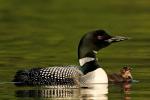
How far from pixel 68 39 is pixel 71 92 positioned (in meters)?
10.3

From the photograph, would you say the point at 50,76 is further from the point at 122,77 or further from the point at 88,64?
the point at 122,77

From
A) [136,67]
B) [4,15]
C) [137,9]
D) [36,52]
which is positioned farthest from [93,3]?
[136,67]

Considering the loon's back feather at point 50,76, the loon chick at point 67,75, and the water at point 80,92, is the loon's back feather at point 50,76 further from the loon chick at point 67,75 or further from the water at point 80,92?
the water at point 80,92

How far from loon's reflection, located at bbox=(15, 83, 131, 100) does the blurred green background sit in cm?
105

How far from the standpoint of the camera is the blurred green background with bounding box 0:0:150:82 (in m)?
22.2

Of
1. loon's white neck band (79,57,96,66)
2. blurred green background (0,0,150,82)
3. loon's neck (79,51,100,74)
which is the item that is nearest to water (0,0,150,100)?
blurred green background (0,0,150,82)

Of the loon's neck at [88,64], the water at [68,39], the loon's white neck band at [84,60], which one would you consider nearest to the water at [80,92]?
the water at [68,39]

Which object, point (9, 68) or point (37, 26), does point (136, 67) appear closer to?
point (9, 68)

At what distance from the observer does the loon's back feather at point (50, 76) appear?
1917cm

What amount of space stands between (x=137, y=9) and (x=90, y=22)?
5586 mm

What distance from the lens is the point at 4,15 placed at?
36.8 metres

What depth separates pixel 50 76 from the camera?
63.1 ft

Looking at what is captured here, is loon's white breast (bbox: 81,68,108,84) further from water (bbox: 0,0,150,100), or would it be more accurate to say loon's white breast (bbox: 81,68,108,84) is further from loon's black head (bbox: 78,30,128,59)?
loon's black head (bbox: 78,30,128,59)

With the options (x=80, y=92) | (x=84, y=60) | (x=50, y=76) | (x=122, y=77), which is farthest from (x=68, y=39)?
(x=80, y=92)
